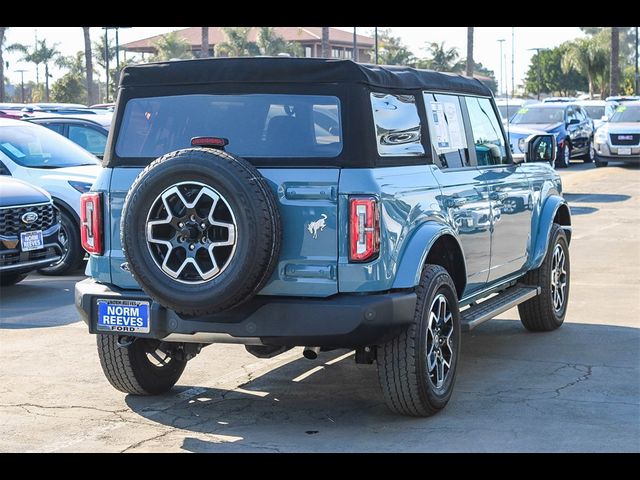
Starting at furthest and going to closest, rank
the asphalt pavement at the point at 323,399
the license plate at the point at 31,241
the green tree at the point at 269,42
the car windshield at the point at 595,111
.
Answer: the green tree at the point at 269,42 < the car windshield at the point at 595,111 < the license plate at the point at 31,241 < the asphalt pavement at the point at 323,399

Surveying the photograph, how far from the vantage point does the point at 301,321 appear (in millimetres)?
5773

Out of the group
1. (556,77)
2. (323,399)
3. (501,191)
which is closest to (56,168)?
(501,191)

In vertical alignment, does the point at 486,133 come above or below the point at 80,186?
above

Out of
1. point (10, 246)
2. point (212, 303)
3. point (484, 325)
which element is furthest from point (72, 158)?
point (212, 303)

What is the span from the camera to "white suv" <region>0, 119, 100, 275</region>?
12227mm

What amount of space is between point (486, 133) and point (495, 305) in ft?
4.22

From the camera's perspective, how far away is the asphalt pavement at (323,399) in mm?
5832

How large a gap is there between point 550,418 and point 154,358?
8.24 ft

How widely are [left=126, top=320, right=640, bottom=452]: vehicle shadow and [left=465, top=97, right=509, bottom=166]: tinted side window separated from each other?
1413mm

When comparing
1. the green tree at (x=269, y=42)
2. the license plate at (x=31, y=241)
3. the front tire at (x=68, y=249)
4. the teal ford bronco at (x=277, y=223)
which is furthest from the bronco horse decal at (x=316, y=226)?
the green tree at (x=269, y=42)

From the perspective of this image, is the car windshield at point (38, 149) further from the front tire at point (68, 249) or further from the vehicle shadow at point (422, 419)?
the vehicle shadow at point (422, 419)

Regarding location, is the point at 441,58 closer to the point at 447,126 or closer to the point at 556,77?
the point at 556,77

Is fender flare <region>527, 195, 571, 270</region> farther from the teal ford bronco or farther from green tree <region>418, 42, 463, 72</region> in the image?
green tree <region>418, 42, 463, 72</region>
